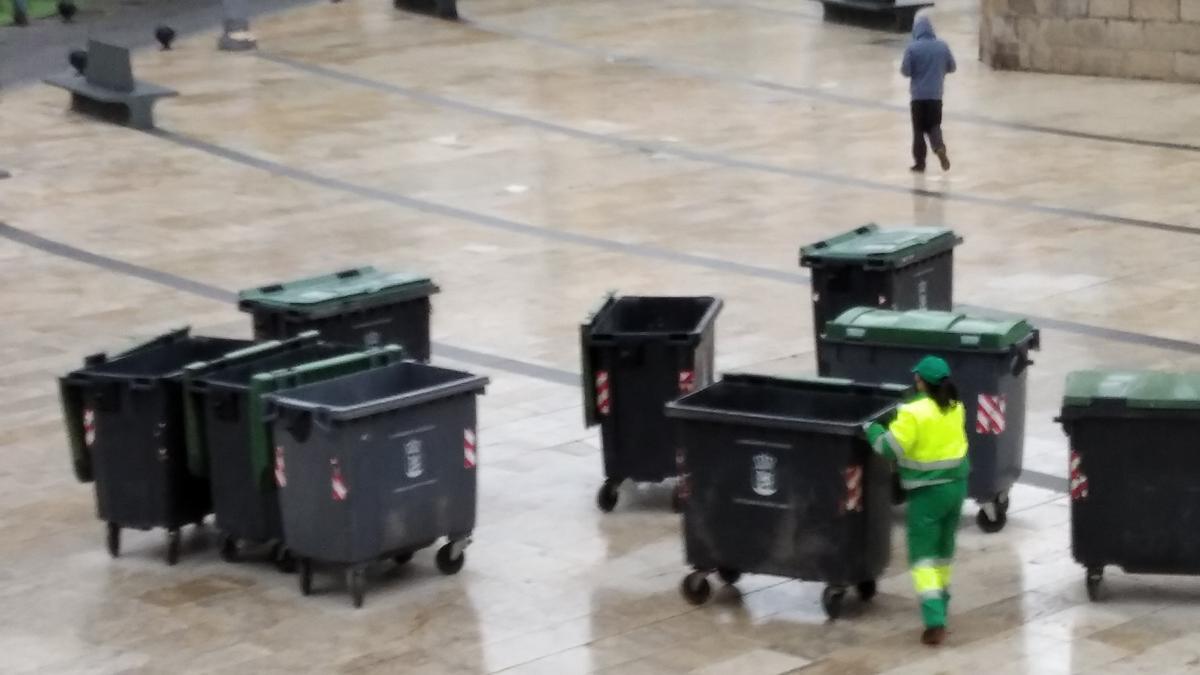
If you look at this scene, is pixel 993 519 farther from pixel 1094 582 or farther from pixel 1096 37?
pixel 1096 37

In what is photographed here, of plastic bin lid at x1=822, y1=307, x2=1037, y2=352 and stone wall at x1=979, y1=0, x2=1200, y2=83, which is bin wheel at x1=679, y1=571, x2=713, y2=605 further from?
stone wall at x1=979, y1=0, x2=1200, y2=83

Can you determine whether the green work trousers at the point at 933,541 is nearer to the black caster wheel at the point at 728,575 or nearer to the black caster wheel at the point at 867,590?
the black caster wheel at the point at 867,590

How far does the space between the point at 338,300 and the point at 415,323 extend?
2.60 feet

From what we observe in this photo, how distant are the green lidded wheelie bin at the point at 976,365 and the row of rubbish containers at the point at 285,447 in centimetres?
217

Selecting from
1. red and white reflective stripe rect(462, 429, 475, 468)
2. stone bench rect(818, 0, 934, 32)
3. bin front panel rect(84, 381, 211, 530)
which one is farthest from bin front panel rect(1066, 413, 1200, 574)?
stone bench rect(818, 0, 934, 32)

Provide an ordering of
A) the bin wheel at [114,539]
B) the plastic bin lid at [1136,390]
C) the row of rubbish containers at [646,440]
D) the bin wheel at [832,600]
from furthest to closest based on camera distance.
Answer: the bin wheel at [114,539], the bin wheel at [832,600], the row of rubbish containers at [646,440], the plastic bin lid at [1136,390]

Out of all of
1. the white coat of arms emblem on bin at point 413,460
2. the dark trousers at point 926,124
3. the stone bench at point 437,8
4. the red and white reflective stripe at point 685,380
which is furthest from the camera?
the stone bench at point 437,8

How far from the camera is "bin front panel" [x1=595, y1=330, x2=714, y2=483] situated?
12.4 metres

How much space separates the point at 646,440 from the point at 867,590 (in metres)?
2.08

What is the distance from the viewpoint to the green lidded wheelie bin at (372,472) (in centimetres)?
1087

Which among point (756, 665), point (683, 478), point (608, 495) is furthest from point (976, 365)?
point (756, 665)

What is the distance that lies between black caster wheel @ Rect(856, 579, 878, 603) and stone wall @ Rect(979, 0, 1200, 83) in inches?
740

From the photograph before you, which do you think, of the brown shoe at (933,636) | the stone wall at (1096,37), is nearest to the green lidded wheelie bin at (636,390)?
the brown shoe at (933,636)

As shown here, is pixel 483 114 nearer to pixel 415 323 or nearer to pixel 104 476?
pixel 415 323
